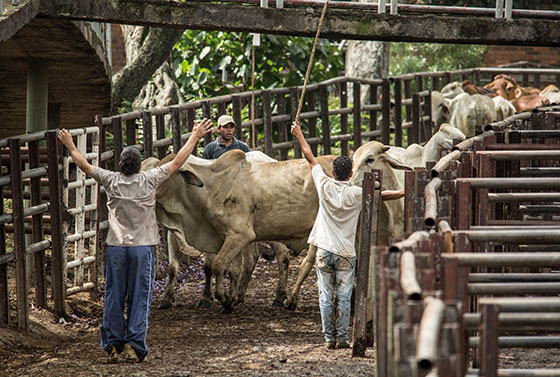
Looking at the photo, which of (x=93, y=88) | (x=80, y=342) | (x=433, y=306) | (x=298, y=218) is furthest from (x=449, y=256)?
(x=93, y=88)

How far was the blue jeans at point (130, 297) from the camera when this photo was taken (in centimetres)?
750

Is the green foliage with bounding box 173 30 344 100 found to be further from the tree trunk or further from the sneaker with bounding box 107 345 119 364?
the sneaker with bounding box 107 345 119 364

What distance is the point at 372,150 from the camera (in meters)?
9.39

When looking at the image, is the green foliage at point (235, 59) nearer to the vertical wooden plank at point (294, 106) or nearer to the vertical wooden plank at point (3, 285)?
the vertical wooden plank at point (294, 106)

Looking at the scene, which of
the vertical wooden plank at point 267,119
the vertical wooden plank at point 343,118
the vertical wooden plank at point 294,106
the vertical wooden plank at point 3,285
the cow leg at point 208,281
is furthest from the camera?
the vertical wooden plank at point 343,118

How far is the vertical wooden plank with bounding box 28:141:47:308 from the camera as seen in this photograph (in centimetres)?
909

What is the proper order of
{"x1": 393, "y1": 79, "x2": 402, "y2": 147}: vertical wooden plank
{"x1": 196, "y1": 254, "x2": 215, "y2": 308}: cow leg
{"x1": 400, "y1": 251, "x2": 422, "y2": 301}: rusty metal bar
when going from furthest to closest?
{"x1": 393, "y1": 79, "x2": 402, "y2": 147}: vertical wooden plank
{"x1": 196, "y1": 254, "x2": 215, "y2": 308}: cow leg
{"x1": 400, "y1": 251, "x2": 422, "y2": 301}: rusty metal bar

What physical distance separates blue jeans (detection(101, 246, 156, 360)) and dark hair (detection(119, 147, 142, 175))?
1.80 ft

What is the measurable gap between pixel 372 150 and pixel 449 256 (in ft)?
18.2

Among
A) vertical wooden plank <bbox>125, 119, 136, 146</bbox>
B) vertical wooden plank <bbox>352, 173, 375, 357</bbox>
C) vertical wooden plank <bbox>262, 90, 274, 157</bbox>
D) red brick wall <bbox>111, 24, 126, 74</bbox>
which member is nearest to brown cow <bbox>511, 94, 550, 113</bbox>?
vertical wooden plank <bbox>262, 90, 274, 157</bbox>

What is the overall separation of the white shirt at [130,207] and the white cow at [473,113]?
10.8 meters

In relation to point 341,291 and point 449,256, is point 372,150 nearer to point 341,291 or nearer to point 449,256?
point 341,291

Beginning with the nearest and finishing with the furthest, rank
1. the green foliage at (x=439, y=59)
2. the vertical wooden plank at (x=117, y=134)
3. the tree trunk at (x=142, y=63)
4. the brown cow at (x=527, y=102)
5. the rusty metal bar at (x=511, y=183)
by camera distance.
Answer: the rusty metal bar at (x=511, y=183) → the vertical wooden plank at (x=117, y=134) → the tree trunk at (x=142, y=63) → the brown cow at (x=527, y=102) → the green foliage at (x=439, y=59)

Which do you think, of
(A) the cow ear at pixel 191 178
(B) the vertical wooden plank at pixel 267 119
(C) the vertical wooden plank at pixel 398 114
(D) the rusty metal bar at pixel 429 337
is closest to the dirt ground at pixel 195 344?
(A) the cow ear at pixel 191 178
